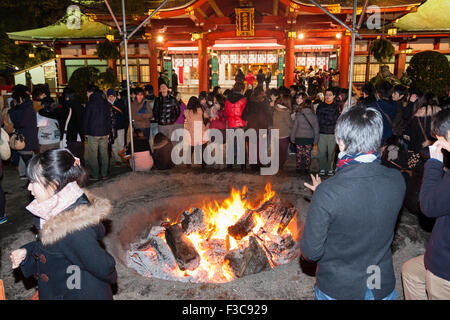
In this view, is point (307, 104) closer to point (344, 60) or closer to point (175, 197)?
point (175, 197)

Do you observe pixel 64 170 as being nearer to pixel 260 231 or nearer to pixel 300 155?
pixel 260 231

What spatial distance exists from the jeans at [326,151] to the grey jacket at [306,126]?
0.15 meters

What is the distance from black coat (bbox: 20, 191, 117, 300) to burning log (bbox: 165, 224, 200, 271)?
2587mm

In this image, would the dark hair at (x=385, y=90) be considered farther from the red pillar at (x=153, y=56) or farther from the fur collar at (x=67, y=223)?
the red pillar at (x=153, y=56)

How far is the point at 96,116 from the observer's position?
7352mm

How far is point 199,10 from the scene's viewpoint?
17.1 metres

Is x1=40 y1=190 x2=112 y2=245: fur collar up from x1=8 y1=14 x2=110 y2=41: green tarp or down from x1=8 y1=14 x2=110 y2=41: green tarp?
down

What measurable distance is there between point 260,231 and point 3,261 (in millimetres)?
3640

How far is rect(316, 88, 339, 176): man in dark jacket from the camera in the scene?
735 cm

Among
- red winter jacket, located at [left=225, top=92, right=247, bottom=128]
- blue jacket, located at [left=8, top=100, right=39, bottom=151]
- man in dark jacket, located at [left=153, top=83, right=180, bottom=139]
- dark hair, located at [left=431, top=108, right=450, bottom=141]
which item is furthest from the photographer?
man in dark jacket, located at [left=153, top=83, right=180, bottom=139]

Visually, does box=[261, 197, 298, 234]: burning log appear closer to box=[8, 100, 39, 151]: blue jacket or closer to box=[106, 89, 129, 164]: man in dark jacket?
box=[106, 89, 129, 164]: man in dark jacket

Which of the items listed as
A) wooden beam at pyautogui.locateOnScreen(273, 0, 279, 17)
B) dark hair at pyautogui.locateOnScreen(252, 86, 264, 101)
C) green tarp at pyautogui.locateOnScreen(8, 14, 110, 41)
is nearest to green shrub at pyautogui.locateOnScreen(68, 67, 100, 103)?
green tarp at pyautogui.locateOnScreen(8, 14, 110, 41)

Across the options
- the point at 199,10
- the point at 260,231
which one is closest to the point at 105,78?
the point at 199,10

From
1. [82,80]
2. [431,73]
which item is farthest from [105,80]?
[431,73]
